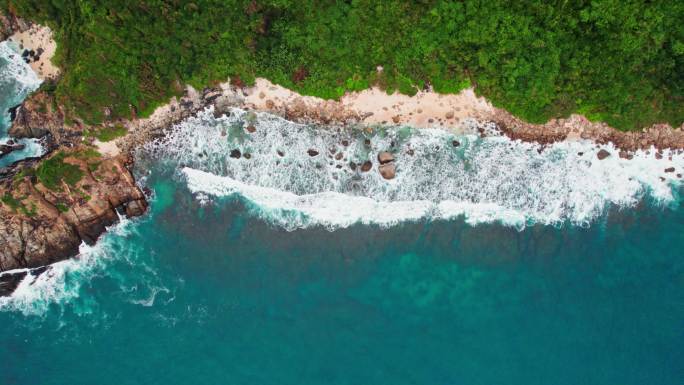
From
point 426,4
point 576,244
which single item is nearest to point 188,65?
point 426,4

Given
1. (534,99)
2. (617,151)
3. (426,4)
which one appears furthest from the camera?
(617,151)

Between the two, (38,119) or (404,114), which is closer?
(404,114)

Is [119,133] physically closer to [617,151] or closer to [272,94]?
[272,94]

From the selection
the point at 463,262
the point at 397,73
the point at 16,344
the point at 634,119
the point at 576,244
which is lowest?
the point at 16,344

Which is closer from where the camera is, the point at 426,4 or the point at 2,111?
the point at 426,4

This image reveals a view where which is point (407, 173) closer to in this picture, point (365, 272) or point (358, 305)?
point (365, 272)

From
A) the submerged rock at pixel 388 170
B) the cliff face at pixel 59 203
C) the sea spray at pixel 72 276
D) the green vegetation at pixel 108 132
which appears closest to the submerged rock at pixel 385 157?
the submerged rock at pixel 388 170

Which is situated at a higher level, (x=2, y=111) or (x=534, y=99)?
(x=534, y=99)

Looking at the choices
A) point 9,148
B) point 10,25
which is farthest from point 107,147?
point 10,25

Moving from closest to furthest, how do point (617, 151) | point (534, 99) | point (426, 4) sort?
point (426, 4)
point (534, 99)
point (617, 151)
